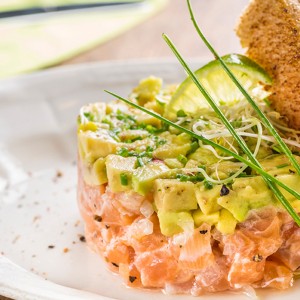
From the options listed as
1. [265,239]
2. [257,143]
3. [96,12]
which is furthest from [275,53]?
[96,12]

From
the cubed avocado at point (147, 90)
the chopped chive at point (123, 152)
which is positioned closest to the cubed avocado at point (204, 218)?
the chopped chive at point (123, 152)

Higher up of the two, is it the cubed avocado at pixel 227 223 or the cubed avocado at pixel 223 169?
the cubed avocado at pixel 223 169

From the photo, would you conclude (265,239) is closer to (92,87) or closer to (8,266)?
(8,266)

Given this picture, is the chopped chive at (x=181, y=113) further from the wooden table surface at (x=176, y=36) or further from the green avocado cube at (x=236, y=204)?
the wooden table surface at (x=176, y=36)

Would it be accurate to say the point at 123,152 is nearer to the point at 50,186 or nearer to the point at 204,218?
the point at 204,218

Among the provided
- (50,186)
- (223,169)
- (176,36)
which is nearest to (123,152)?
(223,169)

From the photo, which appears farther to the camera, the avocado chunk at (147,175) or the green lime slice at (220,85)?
the green lime slice at (220,85)

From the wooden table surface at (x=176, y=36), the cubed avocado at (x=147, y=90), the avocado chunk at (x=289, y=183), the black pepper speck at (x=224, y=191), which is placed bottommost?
the avocado chunk at (x=289, y=183)

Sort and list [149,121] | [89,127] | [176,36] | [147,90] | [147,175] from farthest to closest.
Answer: [176,36], [147,90], [149,121], [89,127], [147,175]
